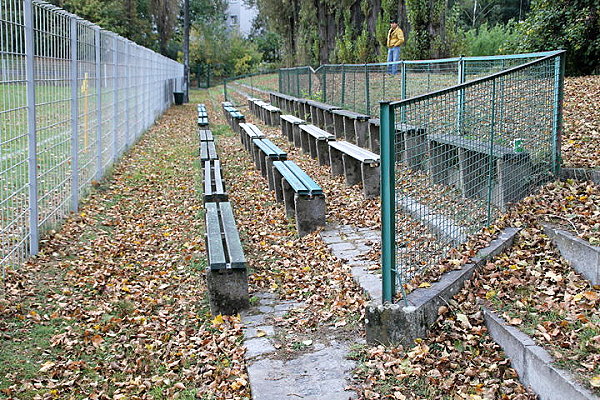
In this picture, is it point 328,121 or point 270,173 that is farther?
point 328,121

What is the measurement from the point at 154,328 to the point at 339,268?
5.71 feet

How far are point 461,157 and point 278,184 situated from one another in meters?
3.41

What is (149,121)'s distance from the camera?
20.2m

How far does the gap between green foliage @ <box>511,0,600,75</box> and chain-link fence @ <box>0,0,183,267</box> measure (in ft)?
29.2

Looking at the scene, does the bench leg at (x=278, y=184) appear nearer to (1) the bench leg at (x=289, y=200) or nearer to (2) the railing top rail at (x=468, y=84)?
(1) the bench leg at (x=289, y=200)

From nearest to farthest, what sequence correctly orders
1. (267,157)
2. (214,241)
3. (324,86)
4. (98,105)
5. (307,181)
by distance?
(214,241), (307,181), (267,157), (98,105), (324,86)

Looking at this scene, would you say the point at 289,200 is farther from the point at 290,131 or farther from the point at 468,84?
the point at 290,131

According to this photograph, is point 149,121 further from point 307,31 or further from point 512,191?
point 512,191

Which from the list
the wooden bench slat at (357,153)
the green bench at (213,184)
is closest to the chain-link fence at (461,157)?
the wooden bench slat at (357,153)

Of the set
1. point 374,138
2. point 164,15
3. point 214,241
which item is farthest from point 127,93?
point 164,15

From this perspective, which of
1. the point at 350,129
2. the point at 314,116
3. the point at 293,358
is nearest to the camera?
the point at 293,358

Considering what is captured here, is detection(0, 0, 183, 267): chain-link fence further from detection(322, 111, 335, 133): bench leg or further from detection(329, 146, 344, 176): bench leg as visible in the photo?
detection(322, 111, 335, 133): bench leg

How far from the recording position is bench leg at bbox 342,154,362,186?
30.4 ft

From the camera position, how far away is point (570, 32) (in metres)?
14.0
